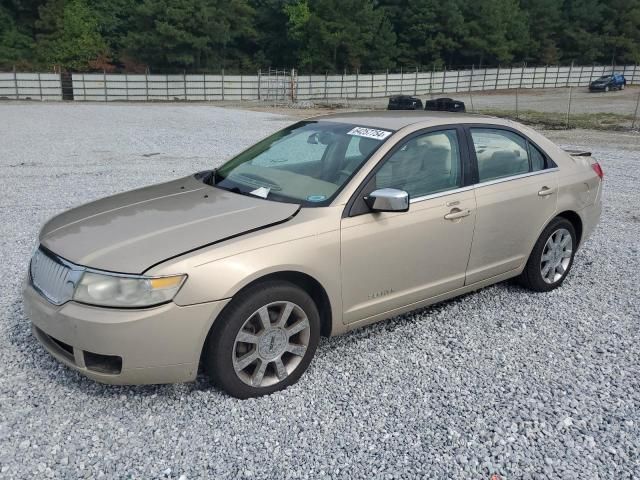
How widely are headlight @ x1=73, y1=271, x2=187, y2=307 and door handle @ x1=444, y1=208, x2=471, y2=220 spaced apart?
1.91 metres

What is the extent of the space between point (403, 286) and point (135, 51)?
52.4m

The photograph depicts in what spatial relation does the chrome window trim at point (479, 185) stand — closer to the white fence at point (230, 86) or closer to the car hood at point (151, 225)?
the car hood at point (151, 225)

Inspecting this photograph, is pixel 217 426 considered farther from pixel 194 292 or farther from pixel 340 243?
pixel 340 243

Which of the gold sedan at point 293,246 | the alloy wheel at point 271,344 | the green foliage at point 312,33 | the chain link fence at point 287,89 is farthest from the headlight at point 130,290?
the green foliage at point 312,33

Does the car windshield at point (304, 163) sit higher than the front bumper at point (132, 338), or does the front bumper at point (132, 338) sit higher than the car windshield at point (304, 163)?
the car windshield at point (304, 163)

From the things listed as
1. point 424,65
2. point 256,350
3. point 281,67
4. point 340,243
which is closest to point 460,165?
point 340,243

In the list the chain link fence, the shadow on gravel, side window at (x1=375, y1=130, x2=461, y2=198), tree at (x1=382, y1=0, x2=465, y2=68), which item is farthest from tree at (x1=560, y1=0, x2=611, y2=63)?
the shadow on gravel

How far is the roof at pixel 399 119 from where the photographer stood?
4.11 metres

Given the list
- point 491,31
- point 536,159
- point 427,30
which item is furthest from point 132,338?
point 491,31

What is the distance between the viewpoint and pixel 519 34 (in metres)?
70.8

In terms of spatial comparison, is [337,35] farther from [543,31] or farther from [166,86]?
[543,31]

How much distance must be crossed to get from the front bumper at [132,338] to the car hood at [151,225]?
0.25 meters

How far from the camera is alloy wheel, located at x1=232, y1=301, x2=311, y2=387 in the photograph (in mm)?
3184

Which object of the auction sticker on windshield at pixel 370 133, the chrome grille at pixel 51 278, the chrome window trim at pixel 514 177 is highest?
the auction sticker on windshield at pixel 370 133
